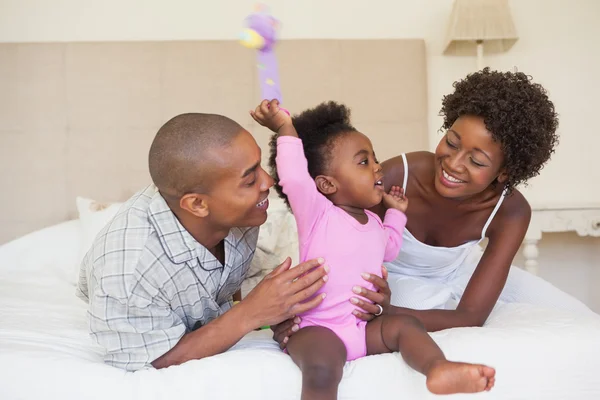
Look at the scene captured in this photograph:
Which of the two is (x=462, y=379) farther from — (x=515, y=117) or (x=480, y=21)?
(x=480, y=21)

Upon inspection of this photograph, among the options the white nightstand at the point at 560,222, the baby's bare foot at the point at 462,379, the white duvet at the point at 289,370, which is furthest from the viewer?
the white nightstand at the point at 560,222

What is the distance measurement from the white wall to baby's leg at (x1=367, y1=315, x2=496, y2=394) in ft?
6.15

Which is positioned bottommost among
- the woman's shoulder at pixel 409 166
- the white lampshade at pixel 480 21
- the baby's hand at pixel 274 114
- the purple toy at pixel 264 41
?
the woman's shoulder at pixel 409 166

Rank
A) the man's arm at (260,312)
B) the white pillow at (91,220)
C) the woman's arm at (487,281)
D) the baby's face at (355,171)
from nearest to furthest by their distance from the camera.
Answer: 1. the man's arm at (260,312)
2. the baby's face at (355,171)
3. the woman's arm at (487,281)
4. the white pillow at (91,220)

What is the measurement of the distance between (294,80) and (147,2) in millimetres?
808

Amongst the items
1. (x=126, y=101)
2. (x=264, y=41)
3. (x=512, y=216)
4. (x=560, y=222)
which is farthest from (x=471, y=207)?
(x=126, y=101)

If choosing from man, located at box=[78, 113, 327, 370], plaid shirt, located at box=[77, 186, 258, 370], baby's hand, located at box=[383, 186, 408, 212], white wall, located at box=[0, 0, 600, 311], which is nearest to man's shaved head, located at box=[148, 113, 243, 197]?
man, located at box=[78, 113, 327, 370]

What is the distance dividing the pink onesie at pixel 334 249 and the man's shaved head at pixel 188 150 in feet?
0.46

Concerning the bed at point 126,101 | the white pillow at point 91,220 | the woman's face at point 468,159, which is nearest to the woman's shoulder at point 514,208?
the woman's face at point 468,159

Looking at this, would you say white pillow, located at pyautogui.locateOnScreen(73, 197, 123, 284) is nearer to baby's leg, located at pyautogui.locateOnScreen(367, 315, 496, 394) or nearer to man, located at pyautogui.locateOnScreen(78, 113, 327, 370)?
man, located at pyautogui.locateOnScreen(78, 113, 327, 370)

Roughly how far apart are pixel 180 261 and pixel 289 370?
0.34m

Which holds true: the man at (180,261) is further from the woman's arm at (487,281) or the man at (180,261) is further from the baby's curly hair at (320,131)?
the woman's arm at (487,281)

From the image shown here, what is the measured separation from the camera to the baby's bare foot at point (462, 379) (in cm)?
107

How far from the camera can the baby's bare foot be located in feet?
3.52
